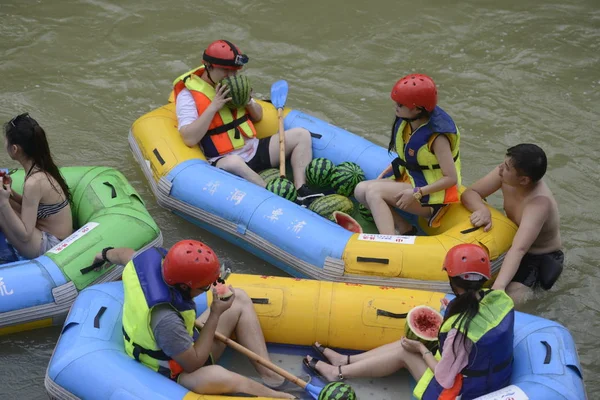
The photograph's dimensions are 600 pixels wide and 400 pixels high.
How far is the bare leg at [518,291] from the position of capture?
4.91m

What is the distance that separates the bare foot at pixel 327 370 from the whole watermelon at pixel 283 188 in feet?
4.89

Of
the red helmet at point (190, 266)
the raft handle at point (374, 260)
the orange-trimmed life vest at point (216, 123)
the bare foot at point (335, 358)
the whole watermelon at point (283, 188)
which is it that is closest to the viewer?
the red helmet at point (190, 266)

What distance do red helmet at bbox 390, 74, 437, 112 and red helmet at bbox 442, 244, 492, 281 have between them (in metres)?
1.28

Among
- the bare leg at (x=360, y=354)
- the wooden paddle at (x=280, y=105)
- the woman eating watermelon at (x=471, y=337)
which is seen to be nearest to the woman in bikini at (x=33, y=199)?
the wooden paddle at (x=280, y=105)

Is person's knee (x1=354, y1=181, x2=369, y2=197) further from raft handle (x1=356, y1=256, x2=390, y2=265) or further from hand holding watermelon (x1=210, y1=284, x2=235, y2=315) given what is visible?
hand holding watermelon (x1=210, y1=284, x2=235, y2=315)

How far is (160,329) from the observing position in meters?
3.68

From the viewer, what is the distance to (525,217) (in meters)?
4.74

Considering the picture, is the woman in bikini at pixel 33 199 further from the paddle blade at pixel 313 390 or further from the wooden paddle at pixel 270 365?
the paddle blade at pixel 313 390

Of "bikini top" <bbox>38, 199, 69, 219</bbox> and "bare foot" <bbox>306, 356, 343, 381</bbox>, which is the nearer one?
"bare foot" <bbox>306, 356, 343, 381</bbox>

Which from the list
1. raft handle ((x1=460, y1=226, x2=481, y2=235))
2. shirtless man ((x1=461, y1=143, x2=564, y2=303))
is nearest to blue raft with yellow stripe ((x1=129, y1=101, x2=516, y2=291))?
raft handle ((x1=460, y1=226, x2=481, y2=235))

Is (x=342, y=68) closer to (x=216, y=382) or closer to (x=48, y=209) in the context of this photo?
(x=48, y=209)

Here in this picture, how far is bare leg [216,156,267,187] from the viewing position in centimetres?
558

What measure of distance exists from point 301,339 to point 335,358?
0.23 m

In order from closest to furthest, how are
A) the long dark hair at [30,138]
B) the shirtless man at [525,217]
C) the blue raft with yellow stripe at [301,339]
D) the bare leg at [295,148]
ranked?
the blue raft with yellow stripe at [301,339] → the long dark hair at [30,138] → the shirtless man at [525,217] → the bare leg at [295,148]
